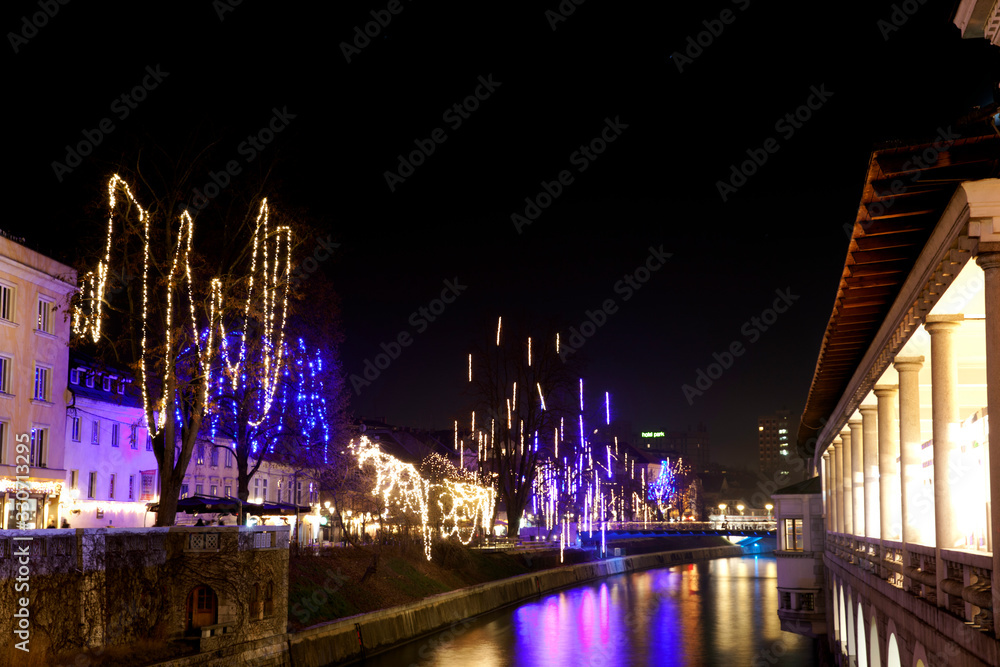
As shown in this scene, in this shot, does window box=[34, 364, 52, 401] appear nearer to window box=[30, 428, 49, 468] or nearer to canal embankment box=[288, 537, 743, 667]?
window box=[30, 428, 49, 468]

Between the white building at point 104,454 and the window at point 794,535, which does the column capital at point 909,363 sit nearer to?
the white building at point 104,454

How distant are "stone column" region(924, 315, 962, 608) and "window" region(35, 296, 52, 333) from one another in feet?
101

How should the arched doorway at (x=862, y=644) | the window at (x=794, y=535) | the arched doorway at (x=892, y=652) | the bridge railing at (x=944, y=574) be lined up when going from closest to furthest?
1. the bridge railing at (x=944, y=574)
2. the arched doorway at (x=892, y=652)
3. the arched doorway at (x=862, y=644)
4. the window at (x=794, y=535)

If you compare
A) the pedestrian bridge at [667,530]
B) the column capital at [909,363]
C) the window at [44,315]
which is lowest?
the pedestrian bridge at [667,530]

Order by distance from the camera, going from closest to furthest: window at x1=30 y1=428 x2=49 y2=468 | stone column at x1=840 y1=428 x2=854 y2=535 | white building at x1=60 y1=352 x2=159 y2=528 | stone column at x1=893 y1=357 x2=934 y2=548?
stone column at x1=893 y1=357 x2=934 y2=548 < stone column at x1=840 y1=428 x2=854 y2=535 < window at x1=30 y1=428 x2=49 y2=468 < white building at x1=60 y1=352 x2=159 y2=528

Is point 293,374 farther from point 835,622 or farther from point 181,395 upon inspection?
point 835,622

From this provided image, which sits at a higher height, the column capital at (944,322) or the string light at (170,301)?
the string light at (170,301)

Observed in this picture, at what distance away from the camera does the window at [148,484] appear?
43469mm

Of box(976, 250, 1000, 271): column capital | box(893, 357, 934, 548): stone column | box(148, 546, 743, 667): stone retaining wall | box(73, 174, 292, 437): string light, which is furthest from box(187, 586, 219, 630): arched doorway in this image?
box(976, 250, 1000, 271): column capital

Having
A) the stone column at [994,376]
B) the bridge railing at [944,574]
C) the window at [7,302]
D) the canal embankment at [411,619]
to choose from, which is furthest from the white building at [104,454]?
the stone column at [994,376]

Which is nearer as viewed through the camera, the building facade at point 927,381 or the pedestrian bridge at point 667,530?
the building facade at point 927,381

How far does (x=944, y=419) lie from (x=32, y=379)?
30.9m

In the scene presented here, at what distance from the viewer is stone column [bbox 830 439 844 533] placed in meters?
31.6

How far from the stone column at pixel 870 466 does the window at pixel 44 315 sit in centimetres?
2695
